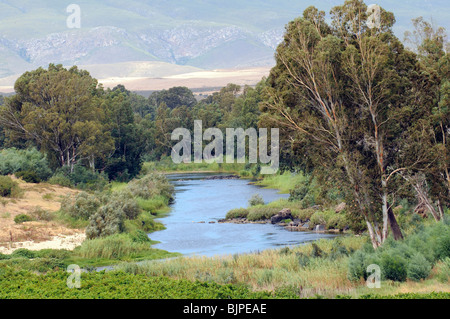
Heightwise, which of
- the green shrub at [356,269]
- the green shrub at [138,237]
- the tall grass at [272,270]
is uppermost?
the green shrub at [356,269]

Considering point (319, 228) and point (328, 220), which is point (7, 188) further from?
point (328, 220)

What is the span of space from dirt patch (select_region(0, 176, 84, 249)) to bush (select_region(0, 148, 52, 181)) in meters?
2.87

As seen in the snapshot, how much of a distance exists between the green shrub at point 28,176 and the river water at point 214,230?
1174 centimetres

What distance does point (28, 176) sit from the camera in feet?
171

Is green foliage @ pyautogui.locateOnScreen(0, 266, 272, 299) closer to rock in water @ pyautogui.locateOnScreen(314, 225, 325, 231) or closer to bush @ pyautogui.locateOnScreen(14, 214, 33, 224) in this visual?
bush @ pyautogui.locateOnScreen(14, 214, 33, 224)

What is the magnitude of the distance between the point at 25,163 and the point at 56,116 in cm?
723

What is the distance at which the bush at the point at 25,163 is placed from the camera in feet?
173

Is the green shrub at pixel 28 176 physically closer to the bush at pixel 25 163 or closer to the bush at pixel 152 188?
the bush at pixel 25 163

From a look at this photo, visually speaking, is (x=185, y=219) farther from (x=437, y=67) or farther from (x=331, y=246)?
(x=437, y=67)

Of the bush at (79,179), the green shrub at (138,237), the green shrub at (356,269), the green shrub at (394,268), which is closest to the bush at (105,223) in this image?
the green shrub at (138,237)


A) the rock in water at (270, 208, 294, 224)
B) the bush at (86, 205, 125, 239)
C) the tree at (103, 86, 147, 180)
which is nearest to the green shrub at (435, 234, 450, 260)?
the bush at (86, 205, 125, 239)

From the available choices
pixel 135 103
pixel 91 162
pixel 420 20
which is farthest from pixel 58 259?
pixel 135 103

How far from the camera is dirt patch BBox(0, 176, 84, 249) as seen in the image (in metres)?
34.4

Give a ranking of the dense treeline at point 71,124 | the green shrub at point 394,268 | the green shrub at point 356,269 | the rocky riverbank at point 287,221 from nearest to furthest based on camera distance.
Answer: the green shrub at point 394,268 → the green shrub at point 356,269 → the rocky riverbank at point 287,221 → the dense treeline at point 71,124
